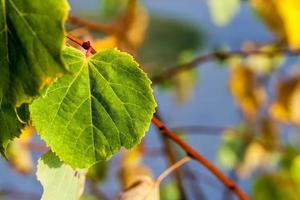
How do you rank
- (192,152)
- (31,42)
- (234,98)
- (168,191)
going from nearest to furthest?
(31,42)
(192,152)
(234,98)
(168,191)

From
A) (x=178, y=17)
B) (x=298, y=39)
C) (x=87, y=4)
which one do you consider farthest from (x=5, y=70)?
(x=178, y=17)

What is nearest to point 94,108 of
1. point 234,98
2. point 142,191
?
point 142,191

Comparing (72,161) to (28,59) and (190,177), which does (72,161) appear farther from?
(190,177)

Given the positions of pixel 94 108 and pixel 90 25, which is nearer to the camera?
pixel 94 108

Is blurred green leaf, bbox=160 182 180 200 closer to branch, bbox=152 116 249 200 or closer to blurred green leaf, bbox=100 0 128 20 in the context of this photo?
blurred green leaf, bbox=100 0 128 20

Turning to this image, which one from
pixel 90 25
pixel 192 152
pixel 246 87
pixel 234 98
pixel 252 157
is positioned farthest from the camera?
pixel 234 98

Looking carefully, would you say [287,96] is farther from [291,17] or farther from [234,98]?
[234,98]

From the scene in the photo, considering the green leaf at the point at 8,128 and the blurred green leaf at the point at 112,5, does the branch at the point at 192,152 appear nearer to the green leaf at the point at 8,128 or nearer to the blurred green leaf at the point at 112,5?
the green leaf at the point at 8,128
